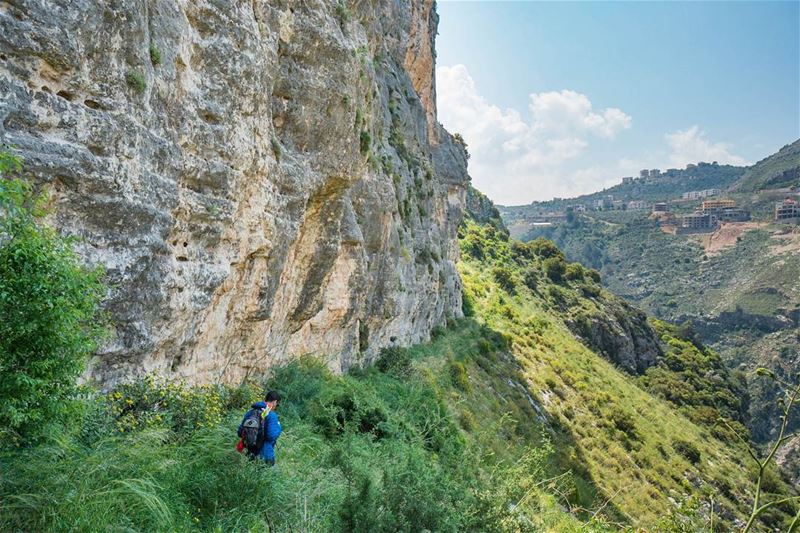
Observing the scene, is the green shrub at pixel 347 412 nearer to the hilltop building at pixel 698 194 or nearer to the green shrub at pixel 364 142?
the green shrub at pixel 364 142

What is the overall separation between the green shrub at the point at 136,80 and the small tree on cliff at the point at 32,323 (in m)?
3.16

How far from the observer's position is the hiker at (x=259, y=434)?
19.6ft

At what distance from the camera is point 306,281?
525 inches

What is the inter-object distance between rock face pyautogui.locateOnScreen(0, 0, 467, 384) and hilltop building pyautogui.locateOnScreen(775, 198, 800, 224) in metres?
116

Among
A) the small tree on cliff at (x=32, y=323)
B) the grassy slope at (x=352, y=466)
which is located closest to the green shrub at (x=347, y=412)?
the grassy slope at (x=352, y=466)

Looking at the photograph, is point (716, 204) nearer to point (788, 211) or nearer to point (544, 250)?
point (788, 211)

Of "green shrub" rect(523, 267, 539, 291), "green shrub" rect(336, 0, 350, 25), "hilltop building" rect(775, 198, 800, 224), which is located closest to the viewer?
"green shrub" rect(336, 0, 350, 25)

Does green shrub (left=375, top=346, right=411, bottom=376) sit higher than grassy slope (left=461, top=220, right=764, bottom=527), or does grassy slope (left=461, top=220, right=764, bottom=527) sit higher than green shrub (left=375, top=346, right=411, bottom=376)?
green shrub (left=375, top=346, right=411, bottom=376)

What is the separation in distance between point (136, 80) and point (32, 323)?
168 inches

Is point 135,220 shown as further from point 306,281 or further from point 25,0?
point 306,281

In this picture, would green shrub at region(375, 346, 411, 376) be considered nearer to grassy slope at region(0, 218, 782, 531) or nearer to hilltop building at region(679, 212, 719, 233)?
grassy slope at region(0, 218, 782, 531)

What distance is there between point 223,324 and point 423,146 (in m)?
26.4

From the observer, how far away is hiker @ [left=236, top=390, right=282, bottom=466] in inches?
236

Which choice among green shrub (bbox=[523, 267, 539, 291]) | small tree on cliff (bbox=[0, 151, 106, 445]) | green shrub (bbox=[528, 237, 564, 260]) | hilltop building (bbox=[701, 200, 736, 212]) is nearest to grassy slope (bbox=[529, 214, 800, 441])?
hilltop building (bbox=[701, 200, 736, 212])
